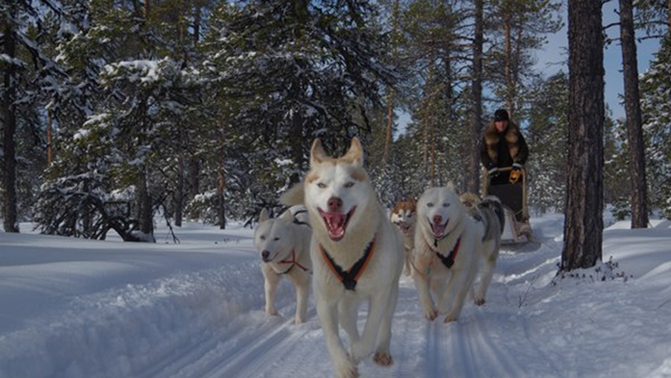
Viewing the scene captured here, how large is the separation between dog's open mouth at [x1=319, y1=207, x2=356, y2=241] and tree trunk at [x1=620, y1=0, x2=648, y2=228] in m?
10.5

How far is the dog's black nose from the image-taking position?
3.05 meters

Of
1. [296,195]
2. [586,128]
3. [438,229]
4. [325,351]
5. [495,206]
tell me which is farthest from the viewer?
[495,206]

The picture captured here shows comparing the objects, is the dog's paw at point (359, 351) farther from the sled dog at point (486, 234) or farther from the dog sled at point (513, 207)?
the dog sled at point (513, 207)

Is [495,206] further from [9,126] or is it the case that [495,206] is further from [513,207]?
[9,126]

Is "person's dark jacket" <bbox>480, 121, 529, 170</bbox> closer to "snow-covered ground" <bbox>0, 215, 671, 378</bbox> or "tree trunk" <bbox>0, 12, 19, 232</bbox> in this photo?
"snow-covered ground" <bbox>0, 215, 671, 378</bbox>

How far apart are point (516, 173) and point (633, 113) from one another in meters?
5.75

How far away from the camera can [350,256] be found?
3275 millimetres

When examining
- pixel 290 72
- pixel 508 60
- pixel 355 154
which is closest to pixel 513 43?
pixel 508 60

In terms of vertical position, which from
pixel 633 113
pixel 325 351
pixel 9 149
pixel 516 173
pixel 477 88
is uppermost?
pixel 477 88

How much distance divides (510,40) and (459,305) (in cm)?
1424

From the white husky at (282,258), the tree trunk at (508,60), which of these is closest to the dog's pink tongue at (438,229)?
the white husky at (282,258)

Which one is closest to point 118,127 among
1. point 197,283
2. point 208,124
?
point 208,124

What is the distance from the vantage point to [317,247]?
347 centimetres

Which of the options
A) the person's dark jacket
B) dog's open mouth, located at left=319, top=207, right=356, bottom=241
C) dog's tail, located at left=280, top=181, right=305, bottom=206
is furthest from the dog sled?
dog's open mouth, located at left=319, top=207, right=356, bottom=241
